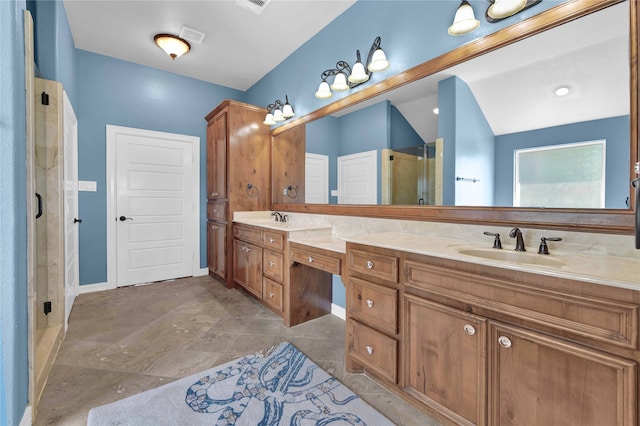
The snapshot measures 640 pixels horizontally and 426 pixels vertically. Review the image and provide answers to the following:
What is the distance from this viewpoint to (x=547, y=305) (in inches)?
41.0

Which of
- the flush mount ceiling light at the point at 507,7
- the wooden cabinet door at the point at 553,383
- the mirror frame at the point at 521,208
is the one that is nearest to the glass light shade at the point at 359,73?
the mirror frame at the point at 521,208

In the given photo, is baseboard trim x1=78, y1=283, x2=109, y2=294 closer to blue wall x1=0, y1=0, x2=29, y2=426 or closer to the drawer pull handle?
blue wall x1=0, y1=0, x2=29, y2=426

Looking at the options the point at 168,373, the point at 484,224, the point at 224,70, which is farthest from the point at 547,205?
the point at 224,70

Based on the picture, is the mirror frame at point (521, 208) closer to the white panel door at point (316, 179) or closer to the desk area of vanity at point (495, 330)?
the desk area of vanity at point (495, 330)

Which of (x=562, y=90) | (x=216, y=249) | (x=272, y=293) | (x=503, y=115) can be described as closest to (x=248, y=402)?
(x=272, y=293)

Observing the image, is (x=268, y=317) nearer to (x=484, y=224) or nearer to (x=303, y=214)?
(x=303, y=214)

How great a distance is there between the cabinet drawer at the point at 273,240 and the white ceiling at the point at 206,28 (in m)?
2.11

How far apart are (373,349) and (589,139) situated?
1.57 meters

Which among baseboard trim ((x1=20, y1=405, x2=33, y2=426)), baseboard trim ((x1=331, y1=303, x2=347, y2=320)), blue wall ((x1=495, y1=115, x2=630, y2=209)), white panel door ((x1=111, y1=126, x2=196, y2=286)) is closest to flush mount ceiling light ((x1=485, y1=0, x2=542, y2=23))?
blue wall ((x1=495, y1=115, x2=630, y2=209))

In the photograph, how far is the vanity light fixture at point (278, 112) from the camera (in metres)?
3.25

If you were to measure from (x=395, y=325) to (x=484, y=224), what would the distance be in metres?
0.81

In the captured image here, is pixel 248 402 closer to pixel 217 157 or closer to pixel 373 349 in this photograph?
pixel 373 349

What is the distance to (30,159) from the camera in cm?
150

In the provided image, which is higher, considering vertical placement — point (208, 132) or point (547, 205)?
point (208, 132)
